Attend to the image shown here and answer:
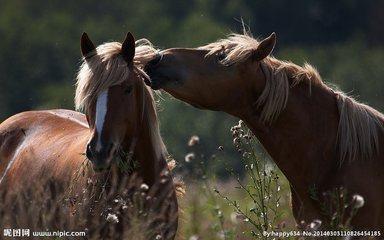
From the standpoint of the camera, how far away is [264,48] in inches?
294

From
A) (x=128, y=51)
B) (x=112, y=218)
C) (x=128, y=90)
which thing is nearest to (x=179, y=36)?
(x=128, y=51)

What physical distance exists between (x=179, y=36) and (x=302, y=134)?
23410 mm

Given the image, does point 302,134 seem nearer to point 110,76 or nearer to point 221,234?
point 221,234

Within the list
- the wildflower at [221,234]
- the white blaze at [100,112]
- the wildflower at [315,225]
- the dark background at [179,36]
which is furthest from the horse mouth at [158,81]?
the dark background at [179,36]

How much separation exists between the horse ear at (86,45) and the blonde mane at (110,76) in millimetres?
55

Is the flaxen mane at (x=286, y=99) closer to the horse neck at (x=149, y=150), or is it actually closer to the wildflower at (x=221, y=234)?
the horse neck at (x=149, y=150)

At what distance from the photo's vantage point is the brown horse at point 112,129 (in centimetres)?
752

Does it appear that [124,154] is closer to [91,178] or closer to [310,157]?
[91,178]

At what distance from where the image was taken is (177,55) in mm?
7496

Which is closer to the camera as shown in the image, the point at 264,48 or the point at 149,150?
the point at 264,48

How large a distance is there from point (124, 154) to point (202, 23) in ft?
76.1

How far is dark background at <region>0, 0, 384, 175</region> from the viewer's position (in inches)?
920

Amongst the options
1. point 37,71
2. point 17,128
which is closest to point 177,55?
point 17,128

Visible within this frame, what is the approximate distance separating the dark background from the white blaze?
11.5 metres
